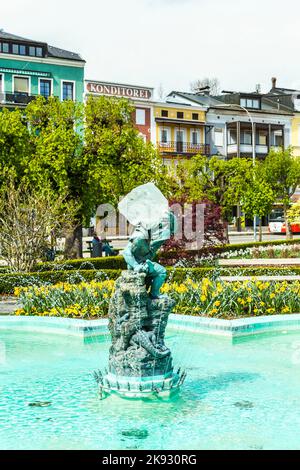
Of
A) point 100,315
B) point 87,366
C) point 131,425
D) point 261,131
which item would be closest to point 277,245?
point 100,315

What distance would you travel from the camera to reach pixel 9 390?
27.8 feet

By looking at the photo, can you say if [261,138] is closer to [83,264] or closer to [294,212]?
[294,212]

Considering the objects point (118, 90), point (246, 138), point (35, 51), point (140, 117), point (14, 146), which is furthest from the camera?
point (246, 138)

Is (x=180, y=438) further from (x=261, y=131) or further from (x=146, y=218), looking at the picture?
(x=261, y=131)

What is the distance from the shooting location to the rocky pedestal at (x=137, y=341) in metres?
7.88

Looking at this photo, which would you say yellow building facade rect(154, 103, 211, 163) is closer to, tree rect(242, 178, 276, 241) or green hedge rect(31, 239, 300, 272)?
tree rect(242, 178, 276, 241)

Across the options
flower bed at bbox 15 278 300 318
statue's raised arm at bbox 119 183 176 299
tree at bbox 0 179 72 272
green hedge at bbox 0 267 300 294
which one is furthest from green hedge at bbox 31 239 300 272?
statue's raised arm at bbox 119 183 176 299

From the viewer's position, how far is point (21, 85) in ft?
146

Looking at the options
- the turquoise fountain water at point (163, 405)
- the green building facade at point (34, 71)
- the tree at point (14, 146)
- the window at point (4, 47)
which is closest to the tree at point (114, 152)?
the tree at point (14, 146)

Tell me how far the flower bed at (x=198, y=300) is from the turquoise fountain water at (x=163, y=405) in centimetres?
220

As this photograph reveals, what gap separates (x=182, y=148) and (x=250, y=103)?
913 centimetres

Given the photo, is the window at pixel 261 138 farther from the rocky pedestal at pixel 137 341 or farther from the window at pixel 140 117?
the rocky pedestal at pixel 137 341

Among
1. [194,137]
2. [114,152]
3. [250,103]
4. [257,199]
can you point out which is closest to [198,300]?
[114,152]
